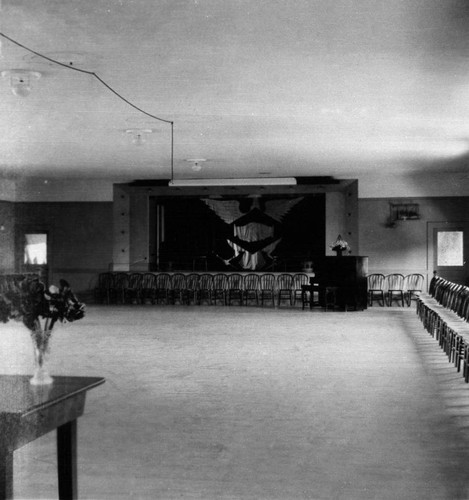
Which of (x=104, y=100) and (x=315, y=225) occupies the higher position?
(x=104, y=100)

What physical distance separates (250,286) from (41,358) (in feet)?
39.9

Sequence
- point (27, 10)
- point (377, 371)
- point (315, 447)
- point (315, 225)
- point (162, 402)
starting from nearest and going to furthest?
1. point (315, 447)
2. point (27, 10)
3. point (162, 402)
4. point (377, 371)
5. point (315, 225)

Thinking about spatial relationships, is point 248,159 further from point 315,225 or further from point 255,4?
point 255,4

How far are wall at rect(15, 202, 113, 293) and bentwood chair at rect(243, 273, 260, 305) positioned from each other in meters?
3.59

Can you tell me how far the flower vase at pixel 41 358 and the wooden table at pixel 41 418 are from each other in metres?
0.05

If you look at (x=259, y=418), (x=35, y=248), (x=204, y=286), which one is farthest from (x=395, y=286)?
(x=259, y=418)

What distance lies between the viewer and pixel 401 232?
15.4 meters

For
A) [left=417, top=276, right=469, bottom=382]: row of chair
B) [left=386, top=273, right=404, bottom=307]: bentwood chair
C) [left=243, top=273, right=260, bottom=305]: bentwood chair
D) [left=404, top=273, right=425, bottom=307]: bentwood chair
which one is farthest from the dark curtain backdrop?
[left=417, top=276, right=469, bottom=382]: row of chair

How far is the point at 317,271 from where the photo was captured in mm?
13664

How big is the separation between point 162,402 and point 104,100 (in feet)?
12.4

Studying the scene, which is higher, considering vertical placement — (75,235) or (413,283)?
(75,235)

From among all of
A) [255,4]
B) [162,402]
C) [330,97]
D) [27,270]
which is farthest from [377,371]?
[27,270]

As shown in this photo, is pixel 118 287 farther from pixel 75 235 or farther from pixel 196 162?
pixel 196 162

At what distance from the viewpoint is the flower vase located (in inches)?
130
